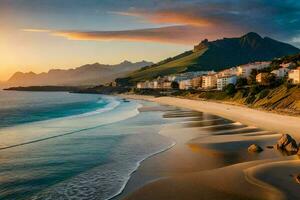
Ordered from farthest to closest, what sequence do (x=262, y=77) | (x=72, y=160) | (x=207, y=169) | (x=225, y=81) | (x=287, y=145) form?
(x=225, y=81), (x=262, y=77), (x=287, y=145), (x=72, y=160), (x=207, y=169)

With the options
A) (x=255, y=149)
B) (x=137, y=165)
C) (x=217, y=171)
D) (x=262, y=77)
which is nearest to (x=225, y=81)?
(x=262, y=77)

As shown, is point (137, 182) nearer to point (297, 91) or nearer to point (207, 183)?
point (207, 183)

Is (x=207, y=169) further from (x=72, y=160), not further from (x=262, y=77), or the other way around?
(x=262, y=77)

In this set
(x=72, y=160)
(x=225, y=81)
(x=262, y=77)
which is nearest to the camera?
(x=72, y=160)

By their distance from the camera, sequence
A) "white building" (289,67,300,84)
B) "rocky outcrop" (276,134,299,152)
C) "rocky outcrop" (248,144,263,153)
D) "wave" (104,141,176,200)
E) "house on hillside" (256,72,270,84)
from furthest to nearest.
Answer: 1. "house on hillside" (256,72,270,84)
2. "white building" (289,67,300,84)
3. "rocky outcrop" (248,144,263,153)
4. "rocky outcrop" (276,134,299,152)
5. "wave" (104,141,176,200)

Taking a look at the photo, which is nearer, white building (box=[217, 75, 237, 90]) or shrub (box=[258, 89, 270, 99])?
shrub (box=[258, 89, 270, 99])

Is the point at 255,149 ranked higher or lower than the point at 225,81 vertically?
lower

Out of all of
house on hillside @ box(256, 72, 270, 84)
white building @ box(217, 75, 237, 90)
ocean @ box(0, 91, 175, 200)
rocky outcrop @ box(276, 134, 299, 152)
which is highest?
house on hillside @ box(256, 72, 270, 84)

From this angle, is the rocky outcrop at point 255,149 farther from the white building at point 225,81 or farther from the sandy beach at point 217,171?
the white building at point 225,81

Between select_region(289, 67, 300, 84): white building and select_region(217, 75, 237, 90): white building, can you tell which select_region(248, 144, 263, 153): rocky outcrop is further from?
select_region(217, 75, 237, 90): white building

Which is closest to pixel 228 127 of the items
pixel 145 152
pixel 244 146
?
pixel 244 146

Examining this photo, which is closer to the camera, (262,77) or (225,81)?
(262,77)

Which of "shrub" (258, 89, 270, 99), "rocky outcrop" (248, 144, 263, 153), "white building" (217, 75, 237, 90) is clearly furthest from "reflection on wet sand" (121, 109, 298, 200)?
"white building" (217, 75, 237, 90)

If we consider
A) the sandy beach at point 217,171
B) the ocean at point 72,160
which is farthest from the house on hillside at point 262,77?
the sandy beach at point 217,171
